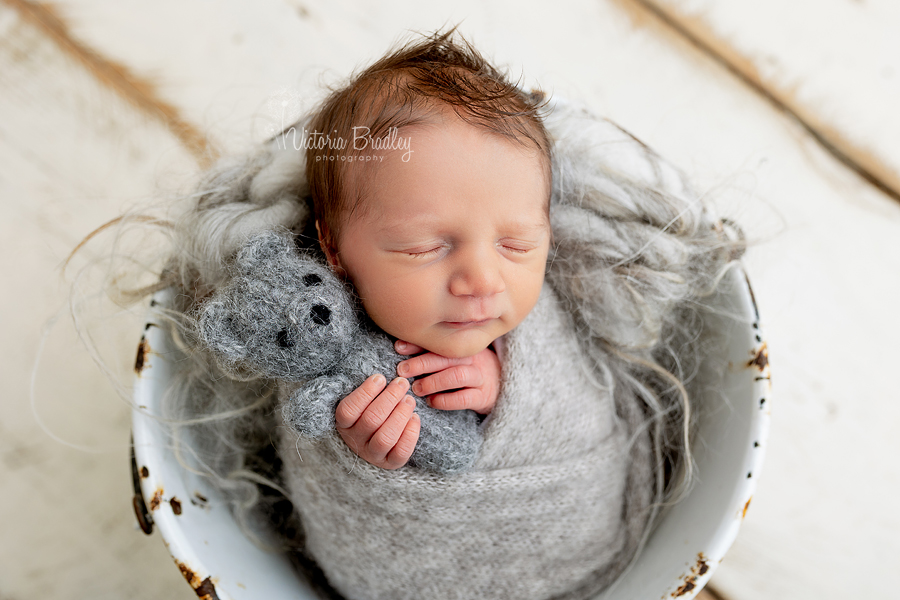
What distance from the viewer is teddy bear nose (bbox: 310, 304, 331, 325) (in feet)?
2.15

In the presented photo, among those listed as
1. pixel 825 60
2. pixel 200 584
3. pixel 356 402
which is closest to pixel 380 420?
pixel 356 402

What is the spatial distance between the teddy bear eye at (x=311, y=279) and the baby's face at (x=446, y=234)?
47mm

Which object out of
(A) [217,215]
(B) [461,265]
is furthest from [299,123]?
(B) [461,265]

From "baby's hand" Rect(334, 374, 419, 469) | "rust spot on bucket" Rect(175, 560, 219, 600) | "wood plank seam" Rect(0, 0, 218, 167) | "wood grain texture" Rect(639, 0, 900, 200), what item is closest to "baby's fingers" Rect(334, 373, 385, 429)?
"baby's hand" Rect(334, 374, 419, 469)

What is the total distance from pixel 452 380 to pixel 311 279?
20cm

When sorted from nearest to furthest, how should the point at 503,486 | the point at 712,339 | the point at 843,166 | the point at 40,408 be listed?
the point at 503,486, the point at 712,339, the point at 40,408, the point at 843,166

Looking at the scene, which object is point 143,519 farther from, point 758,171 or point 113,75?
point 758,171

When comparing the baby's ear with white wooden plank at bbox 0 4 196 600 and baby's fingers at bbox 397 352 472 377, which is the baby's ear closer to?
baby's fingers at bbox 397 352 472 377

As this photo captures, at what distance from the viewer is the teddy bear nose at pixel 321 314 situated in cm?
66

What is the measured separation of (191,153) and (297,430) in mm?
642

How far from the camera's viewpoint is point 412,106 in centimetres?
68

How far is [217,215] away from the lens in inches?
31.5

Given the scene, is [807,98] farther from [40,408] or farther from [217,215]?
[40,408]

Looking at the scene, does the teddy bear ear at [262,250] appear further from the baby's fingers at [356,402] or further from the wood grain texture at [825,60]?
the wood grain texture at [825,60]
